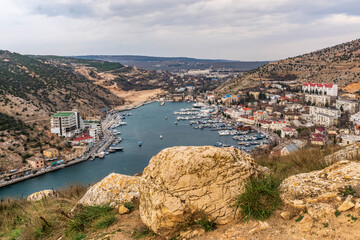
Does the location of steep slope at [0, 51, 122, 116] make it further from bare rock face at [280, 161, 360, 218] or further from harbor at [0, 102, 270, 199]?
bare rock face at [280, 161, 360, 218]

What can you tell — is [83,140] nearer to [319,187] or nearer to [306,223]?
[319,187]

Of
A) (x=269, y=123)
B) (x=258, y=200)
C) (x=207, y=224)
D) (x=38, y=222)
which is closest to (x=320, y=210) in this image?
(x=258, y=200)

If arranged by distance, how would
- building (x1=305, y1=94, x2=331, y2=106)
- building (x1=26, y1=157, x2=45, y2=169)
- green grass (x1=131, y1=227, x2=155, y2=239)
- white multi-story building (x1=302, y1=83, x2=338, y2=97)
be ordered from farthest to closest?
white multi-story building (x1=302, y1=83, x2=338, y2=97)
building (x1=305, y1=94, x2=331, y2=106)
building (x1=26, y1=157, x2=45, y2=169)
green grass (x1=131, y1=227, x2=155, y2=239)

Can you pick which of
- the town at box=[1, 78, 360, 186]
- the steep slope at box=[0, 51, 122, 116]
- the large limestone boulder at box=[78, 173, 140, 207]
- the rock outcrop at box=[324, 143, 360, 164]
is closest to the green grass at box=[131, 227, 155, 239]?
the large limestone boulder at box=[78, 173, 140, 207]

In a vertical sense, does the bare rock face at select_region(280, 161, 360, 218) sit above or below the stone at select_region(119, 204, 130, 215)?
above

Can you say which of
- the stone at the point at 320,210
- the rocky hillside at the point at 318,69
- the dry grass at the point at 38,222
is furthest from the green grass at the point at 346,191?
the rocky hillside at the point at 318,69

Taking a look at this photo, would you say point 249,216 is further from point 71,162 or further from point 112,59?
point 112,59

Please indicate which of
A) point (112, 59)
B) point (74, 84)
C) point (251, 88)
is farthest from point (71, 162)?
point (112, 59)
